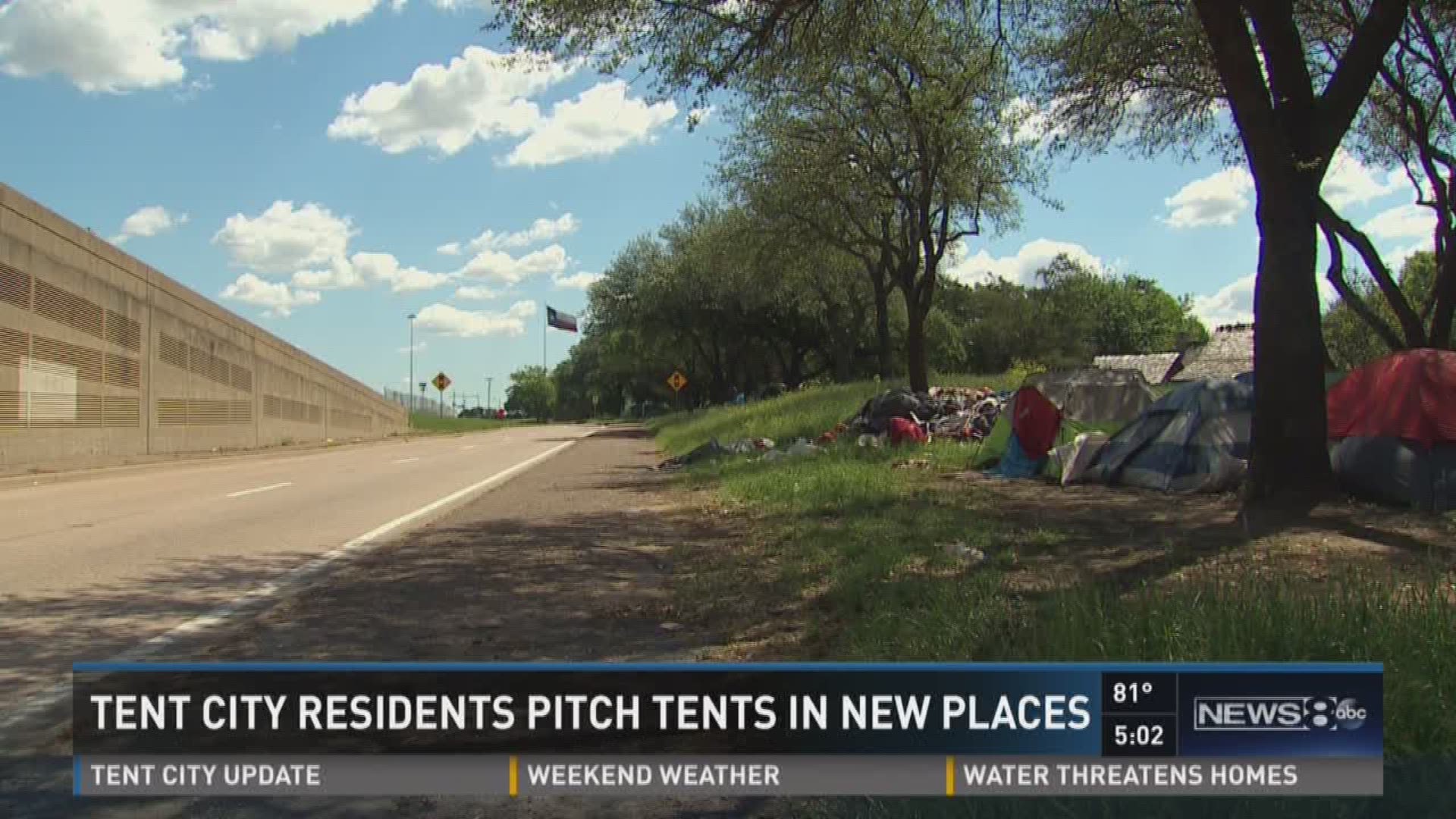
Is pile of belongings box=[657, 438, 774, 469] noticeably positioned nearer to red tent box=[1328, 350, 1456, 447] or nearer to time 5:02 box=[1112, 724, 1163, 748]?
red tent box=[1328, 350, 1456, 447]

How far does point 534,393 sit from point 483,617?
6942 inches

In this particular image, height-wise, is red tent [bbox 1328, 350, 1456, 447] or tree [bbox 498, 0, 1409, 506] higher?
tree [bbox 498, 0, 1409, 506]

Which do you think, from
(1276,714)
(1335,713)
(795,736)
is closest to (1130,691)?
(1276,714)

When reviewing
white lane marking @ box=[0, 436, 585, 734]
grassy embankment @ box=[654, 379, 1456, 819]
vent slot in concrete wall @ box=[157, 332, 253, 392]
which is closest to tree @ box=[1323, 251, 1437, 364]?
grassy embankment @ box=[654, 379, 1456, 819]

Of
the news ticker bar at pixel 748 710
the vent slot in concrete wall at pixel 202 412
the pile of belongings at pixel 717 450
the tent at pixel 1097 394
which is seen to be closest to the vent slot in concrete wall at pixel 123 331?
the vent slot in concrete wall at pixel 202 412

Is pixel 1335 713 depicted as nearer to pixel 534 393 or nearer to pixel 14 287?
pixel 14 287

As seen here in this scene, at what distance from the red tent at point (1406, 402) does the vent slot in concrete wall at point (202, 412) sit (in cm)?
3260

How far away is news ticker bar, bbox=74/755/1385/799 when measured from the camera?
3.04 m

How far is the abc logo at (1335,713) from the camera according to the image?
3.19m

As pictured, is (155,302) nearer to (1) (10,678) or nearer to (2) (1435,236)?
(1) (10,678)

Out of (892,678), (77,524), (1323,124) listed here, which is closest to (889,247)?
(1323,124)

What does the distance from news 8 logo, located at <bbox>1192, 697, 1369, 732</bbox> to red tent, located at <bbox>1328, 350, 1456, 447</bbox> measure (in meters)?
8.03

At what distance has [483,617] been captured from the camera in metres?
6.65

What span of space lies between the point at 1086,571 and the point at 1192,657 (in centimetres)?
291
